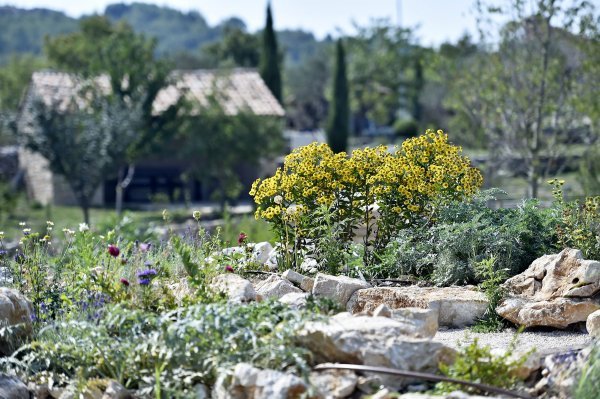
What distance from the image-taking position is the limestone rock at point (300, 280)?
6.91m

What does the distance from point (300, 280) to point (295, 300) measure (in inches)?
40.0

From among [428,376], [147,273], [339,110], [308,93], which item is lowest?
[428,376]

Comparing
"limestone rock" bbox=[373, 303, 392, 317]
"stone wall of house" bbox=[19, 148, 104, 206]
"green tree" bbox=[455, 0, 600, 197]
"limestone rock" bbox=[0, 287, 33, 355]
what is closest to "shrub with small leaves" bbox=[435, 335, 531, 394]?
"limestone rock" bbox=[373, 303, 392, 317]

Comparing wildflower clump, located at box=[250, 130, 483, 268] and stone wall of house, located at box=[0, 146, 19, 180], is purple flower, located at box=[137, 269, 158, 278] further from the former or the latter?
stone wall of house, located at box=[0, 146, 19, 180]

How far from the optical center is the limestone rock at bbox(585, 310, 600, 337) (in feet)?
19.6

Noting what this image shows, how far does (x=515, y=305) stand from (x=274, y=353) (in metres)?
2.26

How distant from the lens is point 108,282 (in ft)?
19.2


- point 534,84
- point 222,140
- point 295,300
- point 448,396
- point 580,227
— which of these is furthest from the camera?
point 222,140

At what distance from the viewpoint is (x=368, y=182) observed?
24.7 feet

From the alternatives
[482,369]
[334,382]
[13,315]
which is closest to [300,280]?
[13,315]

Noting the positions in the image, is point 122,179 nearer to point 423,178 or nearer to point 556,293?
point 423,178

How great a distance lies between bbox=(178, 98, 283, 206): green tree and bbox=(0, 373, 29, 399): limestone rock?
20.3 metres

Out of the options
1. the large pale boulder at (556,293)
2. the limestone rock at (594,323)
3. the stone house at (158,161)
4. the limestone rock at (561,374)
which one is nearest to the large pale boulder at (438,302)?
the large pale boulder at (556,293)

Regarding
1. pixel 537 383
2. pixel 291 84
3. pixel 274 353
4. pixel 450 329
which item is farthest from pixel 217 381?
pixel 291 84
